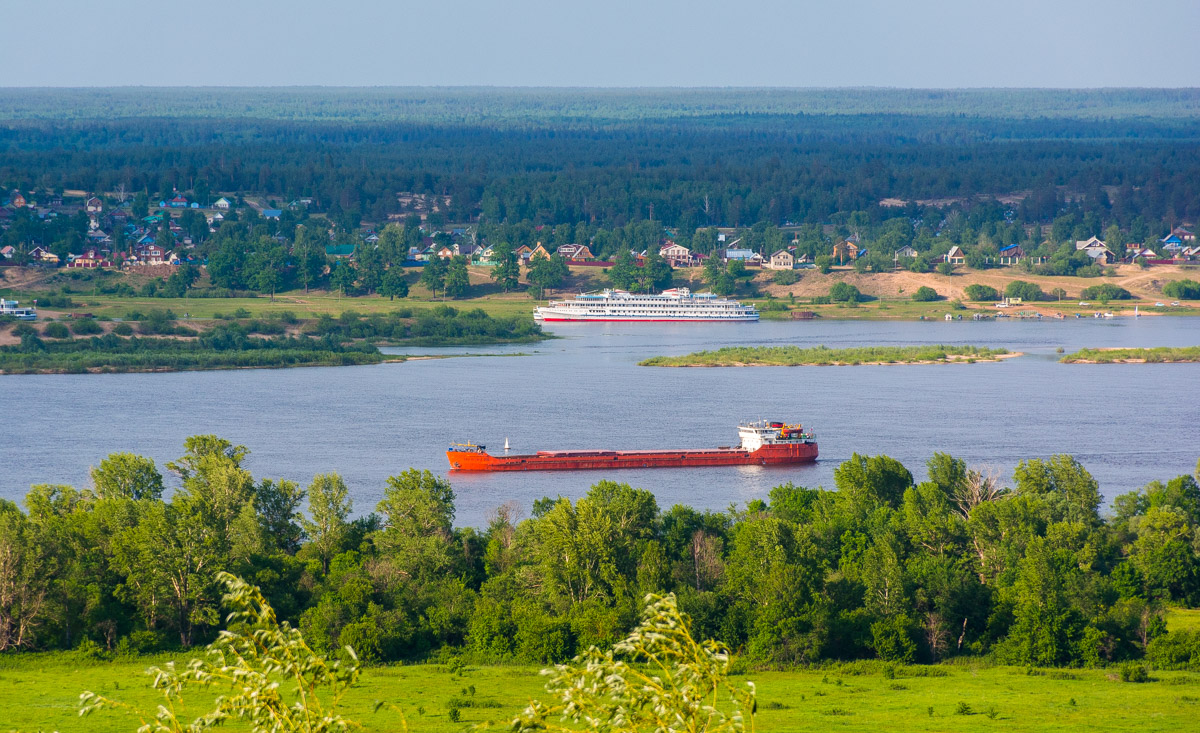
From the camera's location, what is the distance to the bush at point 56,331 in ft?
162

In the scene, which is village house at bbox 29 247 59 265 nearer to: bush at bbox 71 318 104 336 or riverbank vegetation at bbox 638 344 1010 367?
bush at bbox 71 318 104 336

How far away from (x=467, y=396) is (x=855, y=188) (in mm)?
61450

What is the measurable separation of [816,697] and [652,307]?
5145 cm

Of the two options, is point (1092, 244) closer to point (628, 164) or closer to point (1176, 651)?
point (628, 164)

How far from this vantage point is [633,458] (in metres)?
29.5

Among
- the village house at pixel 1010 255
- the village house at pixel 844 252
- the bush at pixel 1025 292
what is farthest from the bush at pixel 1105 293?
the village house at pixel 844 252

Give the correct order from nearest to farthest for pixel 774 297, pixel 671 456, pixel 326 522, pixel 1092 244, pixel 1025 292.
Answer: pixel 326 522, pixel 671 456, pixel 1025 292, pixel 774 297, pixel 1092 244

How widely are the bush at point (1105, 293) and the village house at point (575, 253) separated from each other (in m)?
23.5

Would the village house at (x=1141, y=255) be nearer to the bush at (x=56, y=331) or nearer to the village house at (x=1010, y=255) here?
the village house at (x=1010, y=255)

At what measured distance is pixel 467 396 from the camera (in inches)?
1547

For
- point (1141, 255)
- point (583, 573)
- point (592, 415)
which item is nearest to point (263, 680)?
point (583, 573)

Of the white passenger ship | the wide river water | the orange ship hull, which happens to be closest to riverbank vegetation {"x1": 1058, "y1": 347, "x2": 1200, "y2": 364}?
the wide river water

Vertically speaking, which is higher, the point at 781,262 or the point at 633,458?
the point at 633,458

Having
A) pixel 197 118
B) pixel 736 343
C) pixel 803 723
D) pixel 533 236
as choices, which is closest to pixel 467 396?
pixel 736 343
